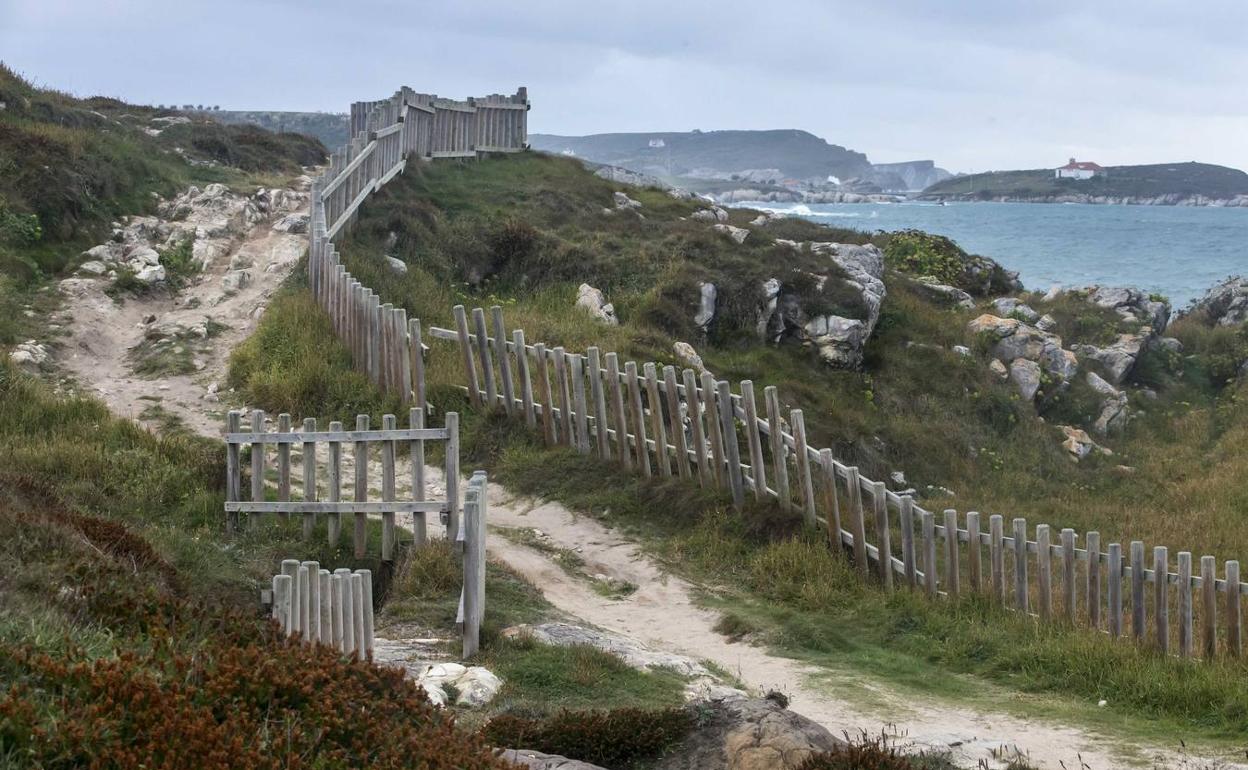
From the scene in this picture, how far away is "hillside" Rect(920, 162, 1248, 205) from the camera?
17712 cm

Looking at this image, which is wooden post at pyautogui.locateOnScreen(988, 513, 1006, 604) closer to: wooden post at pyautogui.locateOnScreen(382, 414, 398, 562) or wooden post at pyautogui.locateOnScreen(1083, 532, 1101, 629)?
wooden post at pyautogui.locateOnScreen(1083, 532, 1101, 629)

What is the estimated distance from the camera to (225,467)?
38.2 feet

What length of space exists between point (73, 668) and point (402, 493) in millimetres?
7703

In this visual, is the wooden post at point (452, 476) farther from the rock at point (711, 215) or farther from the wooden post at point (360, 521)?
the rock at point (711, 215)

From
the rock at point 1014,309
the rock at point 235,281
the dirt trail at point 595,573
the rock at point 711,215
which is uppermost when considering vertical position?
the rock at point 711,215

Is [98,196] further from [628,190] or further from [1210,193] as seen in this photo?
[1210,193]

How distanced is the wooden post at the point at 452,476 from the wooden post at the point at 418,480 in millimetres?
231

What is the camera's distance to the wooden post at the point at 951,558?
11.2 m

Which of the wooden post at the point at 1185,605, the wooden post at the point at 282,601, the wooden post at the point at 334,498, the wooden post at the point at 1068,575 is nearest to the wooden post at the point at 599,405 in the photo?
the wooden post at the point at 334,498

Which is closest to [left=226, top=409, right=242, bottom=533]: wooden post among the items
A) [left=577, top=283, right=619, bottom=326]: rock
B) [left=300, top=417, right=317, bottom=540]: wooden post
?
[left=300, top=417, right=317, bottom=540]: wooden post

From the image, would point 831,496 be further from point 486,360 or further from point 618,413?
point 486,360

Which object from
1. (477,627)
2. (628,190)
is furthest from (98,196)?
(477,627)

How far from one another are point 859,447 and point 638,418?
18.5ft

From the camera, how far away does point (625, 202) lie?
29.0m
